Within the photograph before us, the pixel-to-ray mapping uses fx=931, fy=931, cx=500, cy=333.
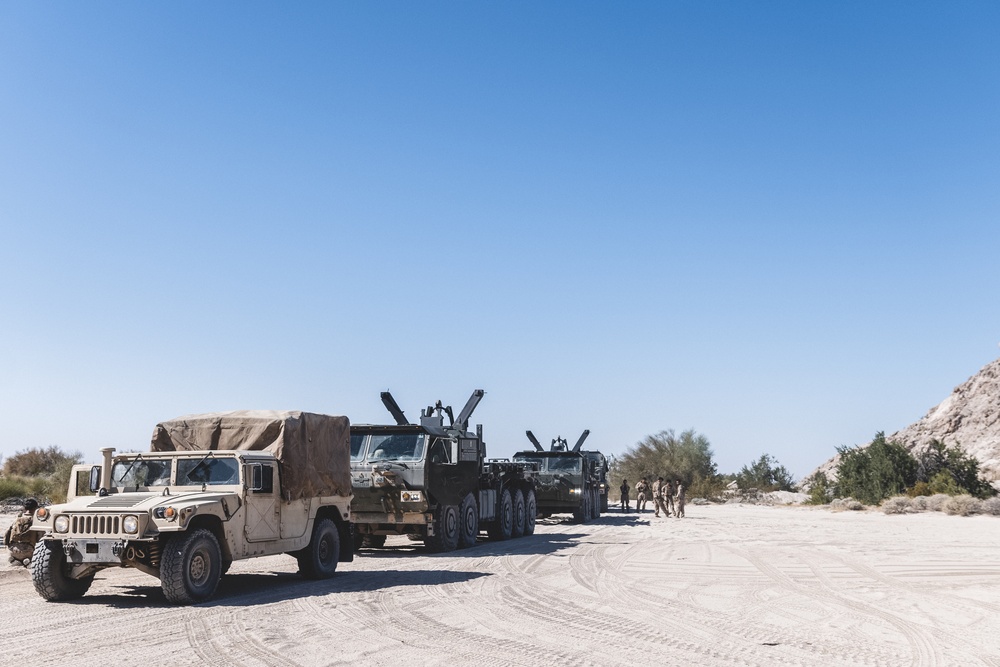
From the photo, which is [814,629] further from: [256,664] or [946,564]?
[946,564]

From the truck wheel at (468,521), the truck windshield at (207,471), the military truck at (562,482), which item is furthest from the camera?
the military truck at (562,482)

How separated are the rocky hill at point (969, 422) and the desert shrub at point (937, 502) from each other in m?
13.5

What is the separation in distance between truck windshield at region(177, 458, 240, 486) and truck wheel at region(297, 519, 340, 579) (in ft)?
6.04

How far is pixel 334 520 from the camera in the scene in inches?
540

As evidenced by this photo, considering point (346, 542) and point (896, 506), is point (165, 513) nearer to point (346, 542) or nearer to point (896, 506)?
Result: point (346, 542)

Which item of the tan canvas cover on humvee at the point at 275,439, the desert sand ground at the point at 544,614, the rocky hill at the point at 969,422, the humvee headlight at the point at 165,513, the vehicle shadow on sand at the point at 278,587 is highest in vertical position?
the rocky hill at the point at 969,422

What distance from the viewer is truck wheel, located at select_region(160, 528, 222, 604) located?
1020 centimetres

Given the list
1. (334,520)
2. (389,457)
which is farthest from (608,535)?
(334,520)

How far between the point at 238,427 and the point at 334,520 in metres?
2.22

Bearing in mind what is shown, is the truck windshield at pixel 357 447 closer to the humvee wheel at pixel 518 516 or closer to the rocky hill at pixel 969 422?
the humvee wheel at pixel 518 516

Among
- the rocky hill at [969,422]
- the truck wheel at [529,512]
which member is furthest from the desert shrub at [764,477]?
the truck wheel at [529,512]

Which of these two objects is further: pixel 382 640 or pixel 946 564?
pixel 946 564

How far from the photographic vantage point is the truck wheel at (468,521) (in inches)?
733

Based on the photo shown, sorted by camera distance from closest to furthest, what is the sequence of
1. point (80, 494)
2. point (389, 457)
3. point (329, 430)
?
point (80, 494)
point (329, 430)
point (389, 457)
